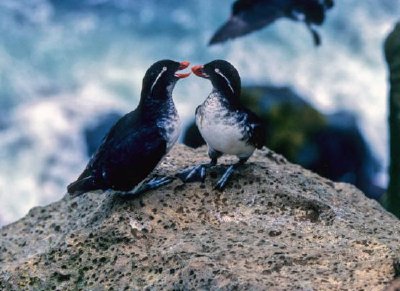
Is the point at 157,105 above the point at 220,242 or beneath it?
above

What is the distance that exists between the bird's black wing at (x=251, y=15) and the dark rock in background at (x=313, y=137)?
57 cm

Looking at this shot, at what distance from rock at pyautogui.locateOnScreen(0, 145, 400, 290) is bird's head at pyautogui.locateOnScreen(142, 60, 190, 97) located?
15.7 inches

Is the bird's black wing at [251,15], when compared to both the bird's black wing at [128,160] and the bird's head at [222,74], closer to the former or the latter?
the bird's head at [222,74]

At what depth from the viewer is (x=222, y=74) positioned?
8.91 feet

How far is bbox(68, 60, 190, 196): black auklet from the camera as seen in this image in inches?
106

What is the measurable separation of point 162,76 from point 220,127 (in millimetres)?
306

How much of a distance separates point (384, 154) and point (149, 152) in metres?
4.55

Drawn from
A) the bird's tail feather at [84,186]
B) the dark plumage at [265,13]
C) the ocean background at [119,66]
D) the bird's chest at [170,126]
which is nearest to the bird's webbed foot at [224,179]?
the bird's chest at [170,126]

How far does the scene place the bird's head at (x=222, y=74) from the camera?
2703mm

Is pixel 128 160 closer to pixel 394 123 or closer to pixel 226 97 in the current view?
pixel 226 97

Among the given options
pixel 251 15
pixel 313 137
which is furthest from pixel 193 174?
pixel 313 137

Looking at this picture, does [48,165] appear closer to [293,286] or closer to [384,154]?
[384,154]

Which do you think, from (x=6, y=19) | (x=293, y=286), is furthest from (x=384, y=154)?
(x=293, y=286)

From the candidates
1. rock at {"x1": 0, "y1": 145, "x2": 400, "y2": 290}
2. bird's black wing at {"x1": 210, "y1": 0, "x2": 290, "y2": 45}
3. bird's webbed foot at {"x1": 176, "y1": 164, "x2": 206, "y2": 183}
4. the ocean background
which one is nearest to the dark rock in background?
the ocean background
